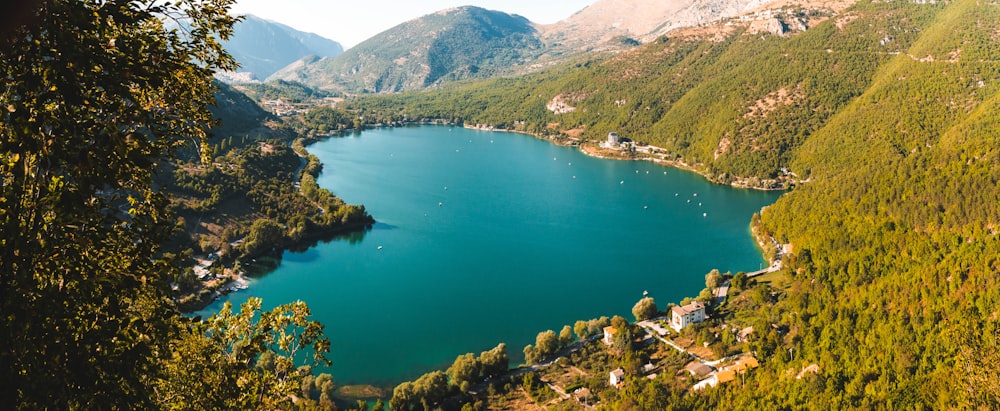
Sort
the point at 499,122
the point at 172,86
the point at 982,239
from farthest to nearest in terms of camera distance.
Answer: the point at 499,122 < the point at 982,239 < the point at 172,86

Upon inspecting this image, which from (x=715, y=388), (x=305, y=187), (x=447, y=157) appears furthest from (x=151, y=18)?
(x=447, y=157)

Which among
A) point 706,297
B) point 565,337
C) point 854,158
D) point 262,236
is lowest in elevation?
point 565,337

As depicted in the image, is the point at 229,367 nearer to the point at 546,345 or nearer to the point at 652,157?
the point at 546,345

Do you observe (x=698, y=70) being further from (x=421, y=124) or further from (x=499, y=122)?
(x=421, y=124)

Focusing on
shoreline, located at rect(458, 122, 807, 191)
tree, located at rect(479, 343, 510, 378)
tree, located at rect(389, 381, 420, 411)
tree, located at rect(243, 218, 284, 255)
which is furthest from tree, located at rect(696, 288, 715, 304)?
shoreline, located at rect(458, 122, 807, 191)

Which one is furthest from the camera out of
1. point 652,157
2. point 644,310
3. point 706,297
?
point 652,157

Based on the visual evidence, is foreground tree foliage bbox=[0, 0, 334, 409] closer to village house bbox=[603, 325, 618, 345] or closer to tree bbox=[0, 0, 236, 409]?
tree bbox=[0, 0, 236, 409]

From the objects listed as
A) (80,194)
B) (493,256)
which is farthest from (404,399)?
Answer: (80,194)

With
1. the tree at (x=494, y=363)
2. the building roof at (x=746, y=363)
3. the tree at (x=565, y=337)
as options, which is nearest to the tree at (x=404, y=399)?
the tree at (x=494, y=363)
